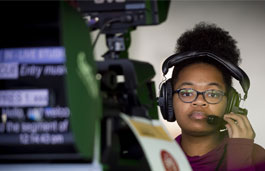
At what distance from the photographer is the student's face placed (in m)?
1.56

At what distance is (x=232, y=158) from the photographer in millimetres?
1402

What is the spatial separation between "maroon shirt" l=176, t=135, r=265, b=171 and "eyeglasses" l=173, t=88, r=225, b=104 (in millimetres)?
129

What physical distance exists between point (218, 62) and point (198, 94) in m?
0.12

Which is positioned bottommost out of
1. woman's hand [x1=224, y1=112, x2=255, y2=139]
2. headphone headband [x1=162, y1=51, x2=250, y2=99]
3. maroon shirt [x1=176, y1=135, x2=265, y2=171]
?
maroon shirt [x1=176, y1=135, x2=265, y2=171]

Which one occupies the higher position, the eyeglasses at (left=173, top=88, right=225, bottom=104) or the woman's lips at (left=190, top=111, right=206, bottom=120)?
the eyeglasses at (left=173, top=88, right=225, bottom=104)

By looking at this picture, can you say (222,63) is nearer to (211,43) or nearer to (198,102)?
(198,102)

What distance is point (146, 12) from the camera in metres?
0.99

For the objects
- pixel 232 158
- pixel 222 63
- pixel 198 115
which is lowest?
pixel 232 158

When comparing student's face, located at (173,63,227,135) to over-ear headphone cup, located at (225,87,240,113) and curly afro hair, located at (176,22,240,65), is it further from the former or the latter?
curly afro hair, located at (176,22,240,65)

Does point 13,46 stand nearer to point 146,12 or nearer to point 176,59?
point 146,12

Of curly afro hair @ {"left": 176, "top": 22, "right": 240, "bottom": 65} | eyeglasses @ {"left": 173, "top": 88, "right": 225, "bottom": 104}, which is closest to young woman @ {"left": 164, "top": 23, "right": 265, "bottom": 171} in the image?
eyeglasses @ {"left": 173, "top": 88, "right": 225, "bottom": 104}

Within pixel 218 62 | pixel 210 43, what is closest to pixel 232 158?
pixel 218 62

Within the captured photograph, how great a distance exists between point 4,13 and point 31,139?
0.20 meters

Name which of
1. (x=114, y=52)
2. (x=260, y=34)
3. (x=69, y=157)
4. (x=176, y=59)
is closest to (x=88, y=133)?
(x=69, y=157)
